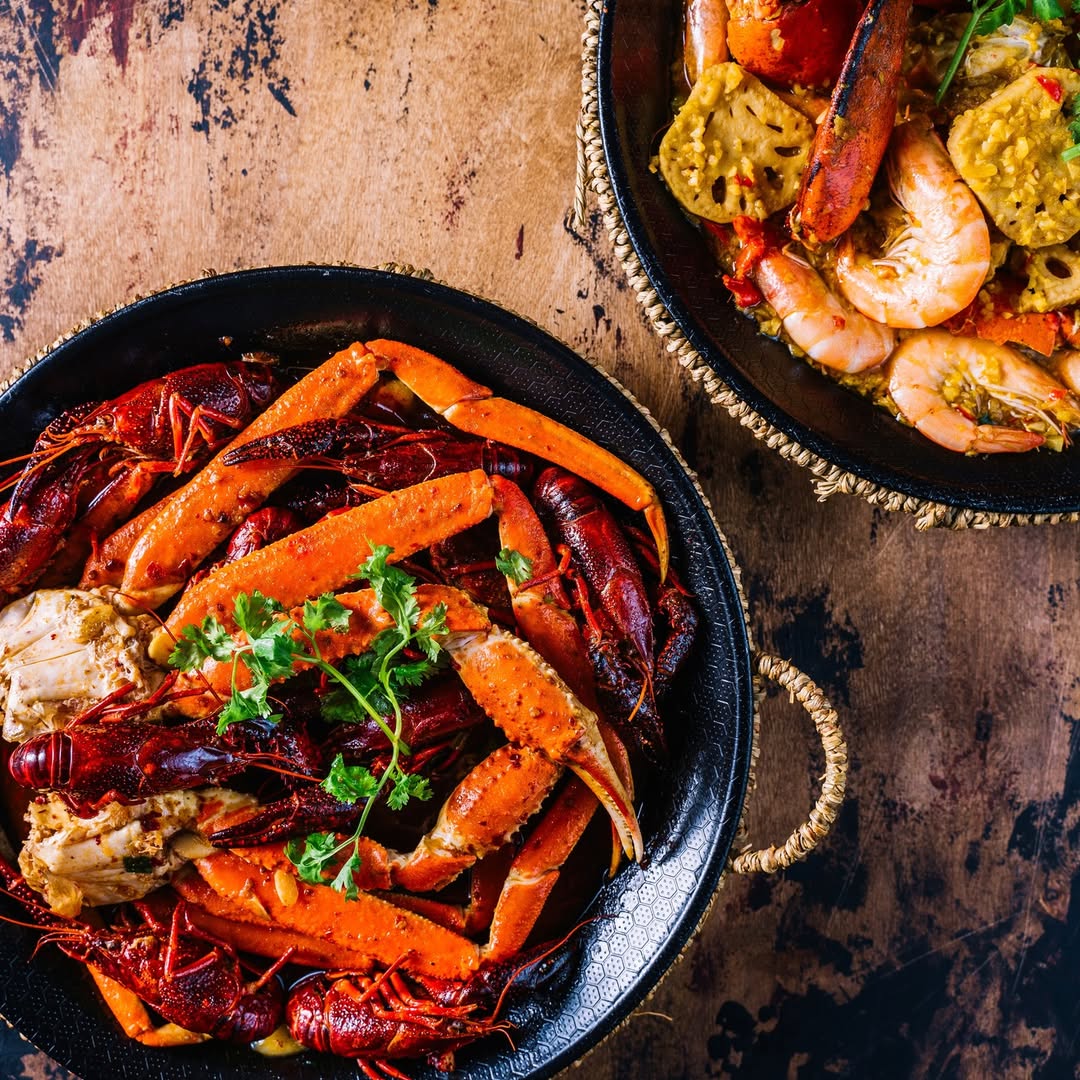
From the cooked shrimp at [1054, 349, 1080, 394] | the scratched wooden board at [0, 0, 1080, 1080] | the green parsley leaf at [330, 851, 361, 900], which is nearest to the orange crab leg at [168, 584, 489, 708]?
the green parsley leaf at [330, 851, 361, 900]

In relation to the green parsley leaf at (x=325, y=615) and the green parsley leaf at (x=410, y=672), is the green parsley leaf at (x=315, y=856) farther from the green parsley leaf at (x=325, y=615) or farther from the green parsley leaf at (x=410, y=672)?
the green parsley leaf at (x=325, y=615)

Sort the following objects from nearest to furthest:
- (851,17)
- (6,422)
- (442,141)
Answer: (851,17), (6,422), (442,141)

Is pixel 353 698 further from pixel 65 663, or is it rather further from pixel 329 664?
pixel 65 663

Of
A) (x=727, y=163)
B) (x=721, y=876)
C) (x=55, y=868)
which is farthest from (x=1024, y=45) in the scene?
(x=55, y=868)

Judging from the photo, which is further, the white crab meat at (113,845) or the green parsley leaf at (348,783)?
the white crab meat at (113,845)

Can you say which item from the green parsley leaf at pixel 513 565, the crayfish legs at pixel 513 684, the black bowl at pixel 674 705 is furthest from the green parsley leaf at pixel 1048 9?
the crayfish legs at pixel 513 684

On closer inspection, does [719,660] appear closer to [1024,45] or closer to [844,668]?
[844,668]
